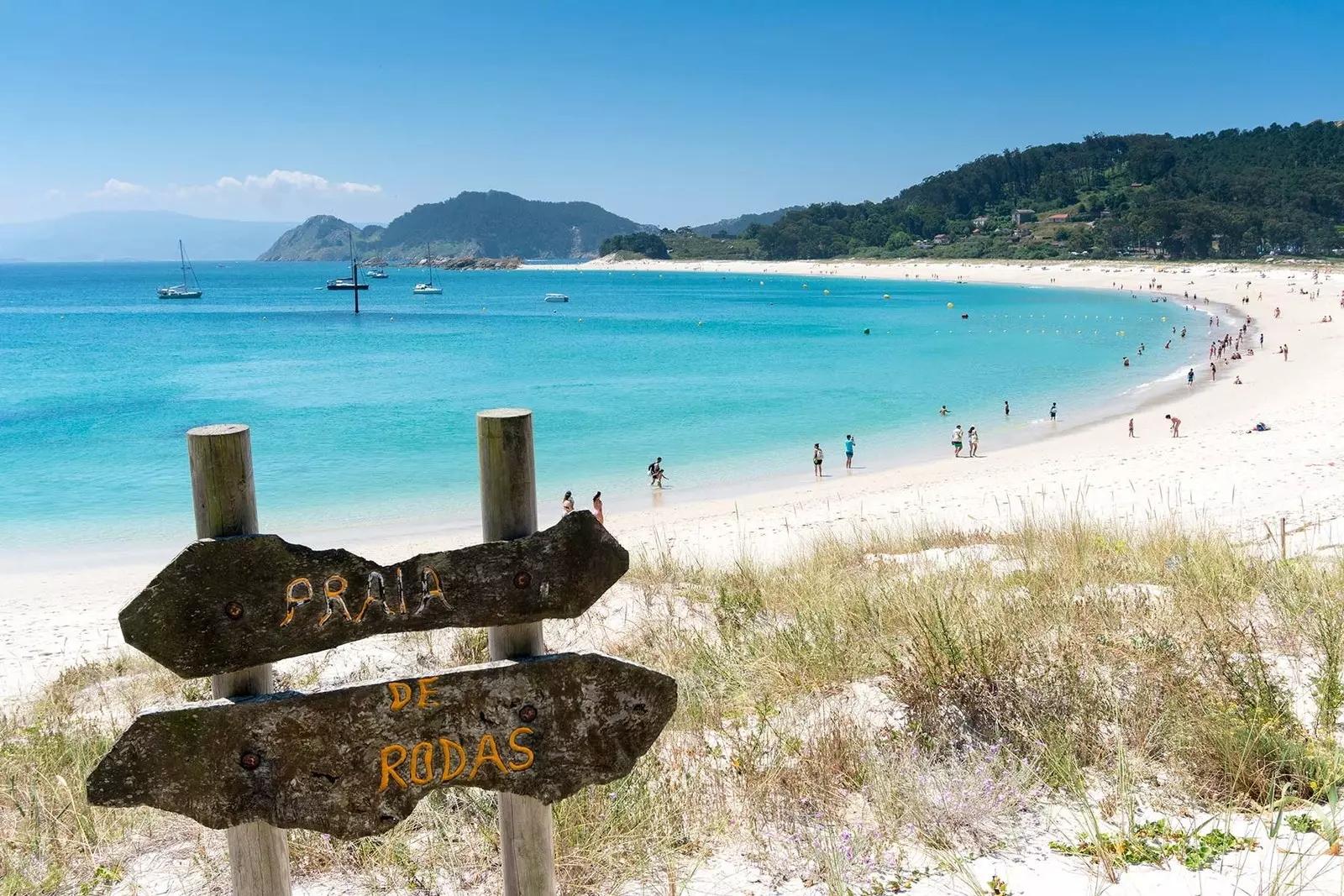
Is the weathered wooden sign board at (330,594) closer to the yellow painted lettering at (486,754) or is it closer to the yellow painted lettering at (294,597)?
the yellow painted lettering at (294,597)

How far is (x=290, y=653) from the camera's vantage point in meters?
2.57

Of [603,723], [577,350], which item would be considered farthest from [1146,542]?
[577,350]

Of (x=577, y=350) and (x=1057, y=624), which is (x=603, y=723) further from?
(x=577, y=350)

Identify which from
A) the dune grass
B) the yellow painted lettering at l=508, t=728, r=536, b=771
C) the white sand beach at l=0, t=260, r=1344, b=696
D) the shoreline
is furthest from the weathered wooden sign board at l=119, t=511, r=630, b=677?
the shoreline

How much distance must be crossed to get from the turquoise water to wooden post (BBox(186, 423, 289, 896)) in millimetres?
17248

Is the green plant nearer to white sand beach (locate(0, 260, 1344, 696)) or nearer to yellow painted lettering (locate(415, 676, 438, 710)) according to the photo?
yellow painted lettering (locate(415, 676, 438, 710))

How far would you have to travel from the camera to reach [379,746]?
2627 mm

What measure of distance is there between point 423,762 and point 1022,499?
41.5ft

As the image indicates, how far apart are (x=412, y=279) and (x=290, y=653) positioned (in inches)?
7734

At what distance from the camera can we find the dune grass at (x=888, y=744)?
3652 mm

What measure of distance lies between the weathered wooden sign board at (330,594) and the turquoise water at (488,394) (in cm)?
1740

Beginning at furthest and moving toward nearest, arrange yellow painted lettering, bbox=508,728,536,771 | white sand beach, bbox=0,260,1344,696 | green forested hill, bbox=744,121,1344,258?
green forested hill, bbox=744,121,1344,258 < white sand beach, bbox=0,260,1344,696 < yellow painted lettering, bbox=508,728,536,771

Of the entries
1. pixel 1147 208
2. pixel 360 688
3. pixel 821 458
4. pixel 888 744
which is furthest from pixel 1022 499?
pixel 1147 208

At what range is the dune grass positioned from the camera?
3652 mm
